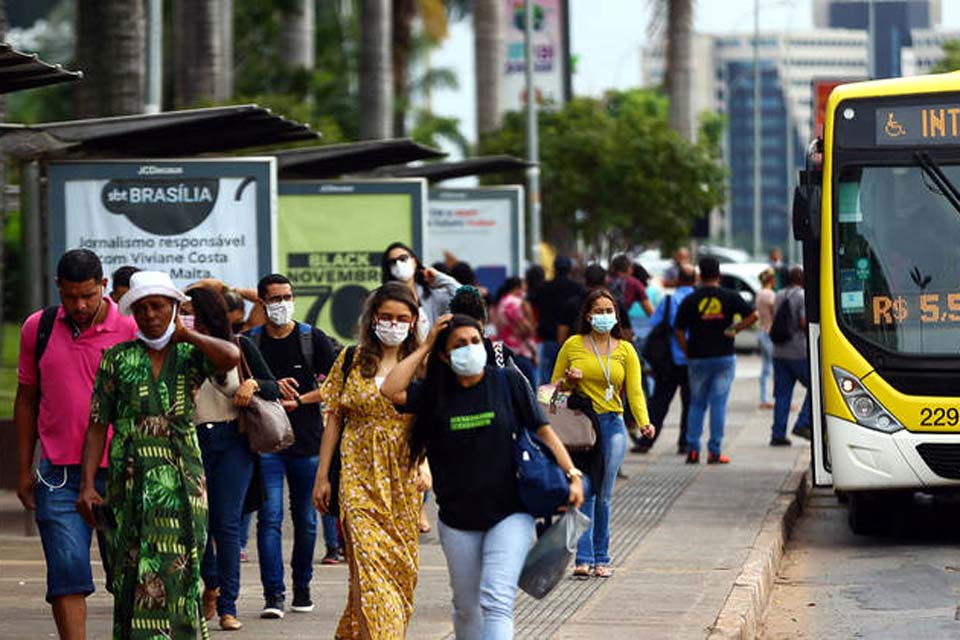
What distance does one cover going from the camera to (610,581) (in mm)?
11992

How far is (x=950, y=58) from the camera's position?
65312 mm

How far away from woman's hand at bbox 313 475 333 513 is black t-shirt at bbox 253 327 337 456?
1.71 metres

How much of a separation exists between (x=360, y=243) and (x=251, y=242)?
2.67 m

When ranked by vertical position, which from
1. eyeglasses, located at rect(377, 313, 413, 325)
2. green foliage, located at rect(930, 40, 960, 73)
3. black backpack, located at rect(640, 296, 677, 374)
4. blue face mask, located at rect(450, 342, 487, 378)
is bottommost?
black backpack, located at rect(640, 296, 677, 374)

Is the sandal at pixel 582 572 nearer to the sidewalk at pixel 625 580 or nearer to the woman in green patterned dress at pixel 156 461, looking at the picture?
the sidewalk at pixel 625 580

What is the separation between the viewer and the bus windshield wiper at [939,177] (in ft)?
46.9

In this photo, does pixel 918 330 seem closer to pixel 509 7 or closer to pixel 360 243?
pixel 360 243

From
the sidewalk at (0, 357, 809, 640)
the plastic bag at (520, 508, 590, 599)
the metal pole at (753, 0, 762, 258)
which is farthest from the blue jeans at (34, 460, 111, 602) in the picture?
the metal pole at (753, 0, 762, 258)

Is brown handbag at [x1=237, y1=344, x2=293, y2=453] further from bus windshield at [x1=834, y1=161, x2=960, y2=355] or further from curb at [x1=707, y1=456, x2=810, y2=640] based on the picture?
bus windshield at [x1=834, y1=161, x2=960, y2=355]

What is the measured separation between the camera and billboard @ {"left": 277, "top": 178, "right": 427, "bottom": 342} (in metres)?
17.8

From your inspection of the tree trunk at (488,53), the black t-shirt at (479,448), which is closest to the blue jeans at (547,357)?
the black t-shirt at (479,448)

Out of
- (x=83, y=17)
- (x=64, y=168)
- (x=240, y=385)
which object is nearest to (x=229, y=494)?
(x=240, y=385)

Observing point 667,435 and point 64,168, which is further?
point 667,435

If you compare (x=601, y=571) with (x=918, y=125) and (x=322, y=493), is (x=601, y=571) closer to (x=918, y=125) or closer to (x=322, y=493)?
(x=322, y=493)
